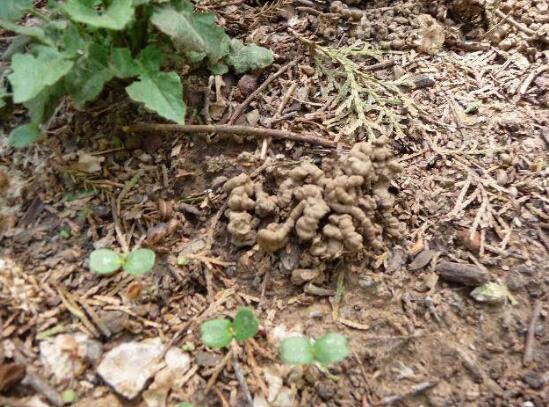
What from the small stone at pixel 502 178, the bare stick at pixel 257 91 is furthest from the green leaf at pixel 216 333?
the small stone at pixel 502 178

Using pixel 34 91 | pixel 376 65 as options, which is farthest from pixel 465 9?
pixel 34 91

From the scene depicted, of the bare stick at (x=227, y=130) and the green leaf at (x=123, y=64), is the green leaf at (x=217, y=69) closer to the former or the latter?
the bare stick at (x=227, y=130)

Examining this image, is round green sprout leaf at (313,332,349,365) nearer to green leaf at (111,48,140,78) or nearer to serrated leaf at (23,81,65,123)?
green leaf at (111,48,140,78)

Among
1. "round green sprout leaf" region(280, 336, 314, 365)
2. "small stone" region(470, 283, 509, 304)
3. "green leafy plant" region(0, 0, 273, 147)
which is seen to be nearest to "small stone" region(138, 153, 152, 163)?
"green leafy plant" region(0, 0, 273, 147)

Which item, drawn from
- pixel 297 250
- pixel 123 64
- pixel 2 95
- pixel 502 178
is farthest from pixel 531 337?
pixel 2 95

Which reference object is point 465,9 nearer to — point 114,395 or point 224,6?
point 224,6

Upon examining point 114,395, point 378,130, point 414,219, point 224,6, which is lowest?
point 114,395
